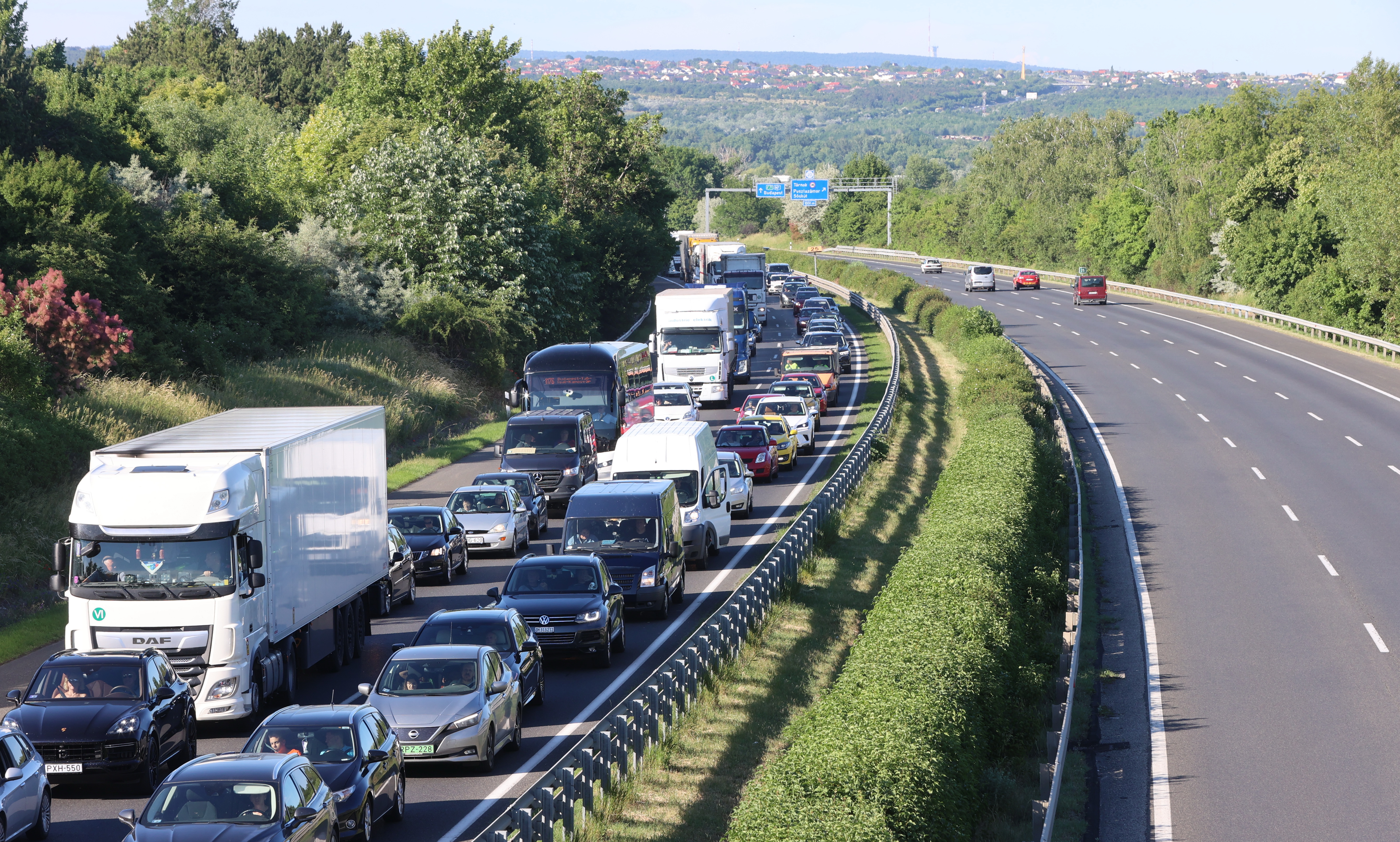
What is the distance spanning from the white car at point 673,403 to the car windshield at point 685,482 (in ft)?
41.1

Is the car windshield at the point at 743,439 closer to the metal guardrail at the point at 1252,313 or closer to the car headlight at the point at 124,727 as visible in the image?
the car headlight at the point at 124,727

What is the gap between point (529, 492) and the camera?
100ft

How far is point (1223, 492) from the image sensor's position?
35.1 meters

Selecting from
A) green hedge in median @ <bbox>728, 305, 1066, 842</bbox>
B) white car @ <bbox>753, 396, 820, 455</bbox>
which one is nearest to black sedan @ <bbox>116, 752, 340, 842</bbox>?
green hedge in median @ <bbox>728, 305, 1066, 842</bbox>

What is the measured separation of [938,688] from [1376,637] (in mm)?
11059

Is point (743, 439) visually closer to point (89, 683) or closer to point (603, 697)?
point (603, 697)

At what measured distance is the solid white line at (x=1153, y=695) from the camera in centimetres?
1556

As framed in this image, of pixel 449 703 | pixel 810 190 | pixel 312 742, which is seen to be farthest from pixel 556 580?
pixel 810 190

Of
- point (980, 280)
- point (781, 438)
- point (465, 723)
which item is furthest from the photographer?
point (980, 280)

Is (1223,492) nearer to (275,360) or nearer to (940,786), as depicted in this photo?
(940,786)

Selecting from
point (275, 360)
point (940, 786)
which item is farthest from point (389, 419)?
point (940, 786)

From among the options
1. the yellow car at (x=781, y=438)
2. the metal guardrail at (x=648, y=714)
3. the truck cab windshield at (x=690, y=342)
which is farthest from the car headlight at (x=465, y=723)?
the truck cab windshield at (x=690, y=342)

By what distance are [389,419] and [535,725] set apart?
2756 centimetres

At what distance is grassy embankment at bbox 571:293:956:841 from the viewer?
1499cm
